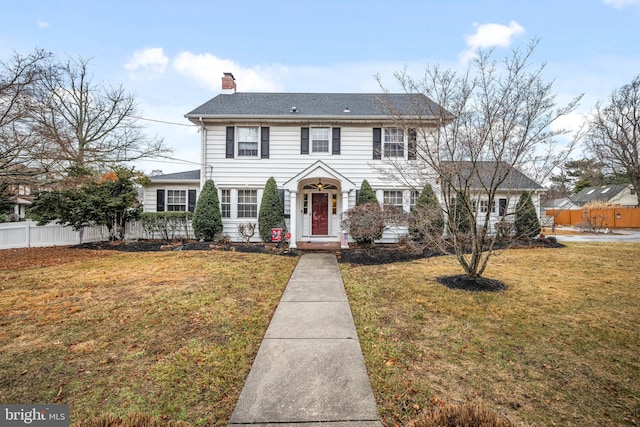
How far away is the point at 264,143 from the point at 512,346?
1085 cm

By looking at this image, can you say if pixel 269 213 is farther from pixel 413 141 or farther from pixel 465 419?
pixel 465 419

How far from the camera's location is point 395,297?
17.6ft

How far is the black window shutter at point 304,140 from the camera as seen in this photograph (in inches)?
475

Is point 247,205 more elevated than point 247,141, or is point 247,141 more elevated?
point 247,141

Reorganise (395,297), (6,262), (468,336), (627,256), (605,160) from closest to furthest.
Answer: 1. (468,336)
2. (395,297)
3. (6,262)
4. (627,256)
5. (605,160)

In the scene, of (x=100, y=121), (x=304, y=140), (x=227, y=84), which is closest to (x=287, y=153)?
(x=304, y=140)

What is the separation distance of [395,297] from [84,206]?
40.3ft

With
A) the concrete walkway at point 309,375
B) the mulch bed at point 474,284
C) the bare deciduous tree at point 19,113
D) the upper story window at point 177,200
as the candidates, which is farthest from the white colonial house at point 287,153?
the concrete walkway at point 309,375

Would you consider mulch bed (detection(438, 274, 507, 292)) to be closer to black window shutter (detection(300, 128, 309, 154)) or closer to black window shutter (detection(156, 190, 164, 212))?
black window shutter (detection(300, 128, 309, 154))

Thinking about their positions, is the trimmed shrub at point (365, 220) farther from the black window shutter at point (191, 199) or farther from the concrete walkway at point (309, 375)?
the black window shutter at point (191, 199)

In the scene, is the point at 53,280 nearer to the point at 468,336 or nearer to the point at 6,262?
the point at 6,262

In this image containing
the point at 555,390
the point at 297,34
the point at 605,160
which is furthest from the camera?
the point at 605,160

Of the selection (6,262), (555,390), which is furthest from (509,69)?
(6,262)

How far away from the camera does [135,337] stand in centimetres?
370
